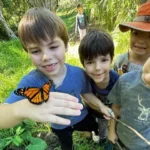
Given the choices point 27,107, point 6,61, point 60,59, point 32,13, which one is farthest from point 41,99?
point 6,61

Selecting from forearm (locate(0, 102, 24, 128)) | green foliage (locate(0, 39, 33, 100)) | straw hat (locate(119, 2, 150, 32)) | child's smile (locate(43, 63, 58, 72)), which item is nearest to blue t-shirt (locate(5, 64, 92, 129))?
child's smile (locate(43, 63, 58, 72))

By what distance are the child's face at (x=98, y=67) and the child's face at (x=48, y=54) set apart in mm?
218

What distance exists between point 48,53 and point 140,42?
793mm

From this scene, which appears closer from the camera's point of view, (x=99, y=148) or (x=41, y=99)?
(x=41, y=99)

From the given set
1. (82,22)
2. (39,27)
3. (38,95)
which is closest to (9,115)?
(38,95)

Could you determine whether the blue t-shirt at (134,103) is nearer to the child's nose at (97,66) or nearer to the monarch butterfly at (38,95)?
the child's nose at (97,66)

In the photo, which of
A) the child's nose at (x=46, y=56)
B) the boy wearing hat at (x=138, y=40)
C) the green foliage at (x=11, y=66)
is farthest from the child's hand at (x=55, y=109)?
the green foliage at (x=11, y=66)

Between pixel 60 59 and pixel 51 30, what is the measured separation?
Result: 0.18 meters

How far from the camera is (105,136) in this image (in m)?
2.15

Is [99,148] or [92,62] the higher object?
[92,62]

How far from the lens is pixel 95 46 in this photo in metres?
1.53

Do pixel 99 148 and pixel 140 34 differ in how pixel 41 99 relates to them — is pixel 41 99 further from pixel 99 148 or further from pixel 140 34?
pixel 99 148

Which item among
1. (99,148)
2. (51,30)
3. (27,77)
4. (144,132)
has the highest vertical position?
(51,30)

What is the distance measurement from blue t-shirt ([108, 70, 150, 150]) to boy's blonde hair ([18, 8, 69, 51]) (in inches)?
18.5
